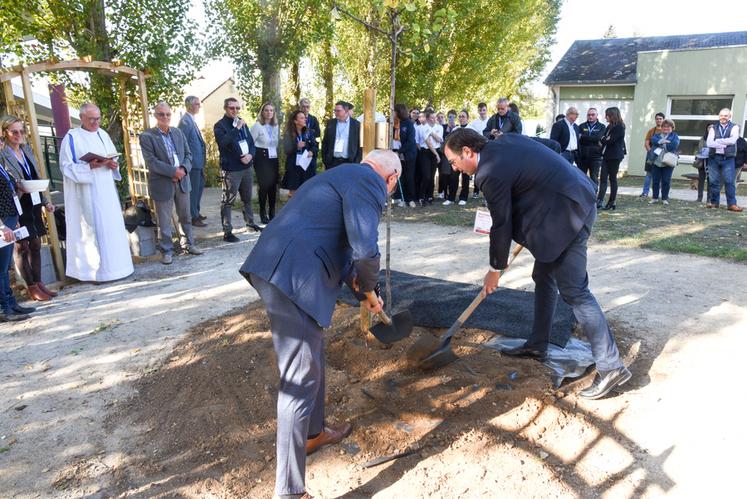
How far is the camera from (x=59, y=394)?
3650 millimetres

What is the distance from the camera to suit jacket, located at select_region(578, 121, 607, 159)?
32.4ft

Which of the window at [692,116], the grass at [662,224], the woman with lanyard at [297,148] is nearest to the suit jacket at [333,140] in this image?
the woman with lanyard at [297,148]

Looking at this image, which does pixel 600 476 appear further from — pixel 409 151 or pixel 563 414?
pixel 409 151

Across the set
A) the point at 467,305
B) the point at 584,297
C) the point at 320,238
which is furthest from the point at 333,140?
the point at 320,238

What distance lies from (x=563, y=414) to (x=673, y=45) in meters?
20.7

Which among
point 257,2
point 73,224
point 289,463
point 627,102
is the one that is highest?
point 257,2

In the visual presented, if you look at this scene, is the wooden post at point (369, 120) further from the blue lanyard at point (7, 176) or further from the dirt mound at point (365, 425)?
the blue lanyard at point (7, 176)

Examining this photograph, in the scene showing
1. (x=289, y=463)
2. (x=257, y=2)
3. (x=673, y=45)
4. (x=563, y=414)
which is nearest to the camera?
Answer: (x=289, y=463)

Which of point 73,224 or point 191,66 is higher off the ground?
point 191,66

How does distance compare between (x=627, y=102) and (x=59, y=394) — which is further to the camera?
(x=627, y=102)

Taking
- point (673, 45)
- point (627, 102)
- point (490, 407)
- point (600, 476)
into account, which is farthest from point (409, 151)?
point (673, 45)

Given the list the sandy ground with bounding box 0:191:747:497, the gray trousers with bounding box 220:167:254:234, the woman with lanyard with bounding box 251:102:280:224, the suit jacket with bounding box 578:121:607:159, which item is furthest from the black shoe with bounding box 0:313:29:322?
the suit jacket with bounding box 578:121:607:159

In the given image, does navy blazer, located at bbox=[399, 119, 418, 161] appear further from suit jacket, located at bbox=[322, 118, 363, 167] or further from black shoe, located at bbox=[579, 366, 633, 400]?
black shoe, located at bbox=[579, 366, 633, 400]

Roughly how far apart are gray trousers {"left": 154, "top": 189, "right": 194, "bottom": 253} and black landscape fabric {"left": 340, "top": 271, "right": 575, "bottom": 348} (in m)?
2.90
